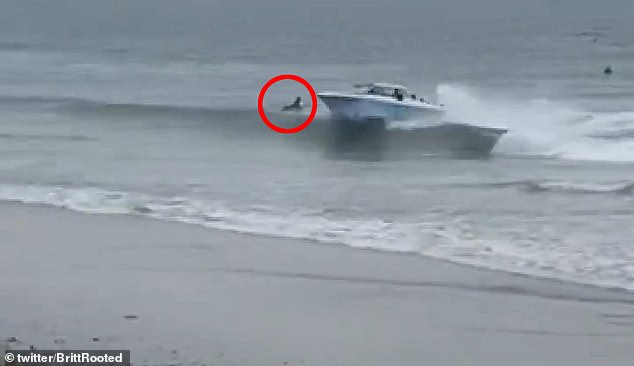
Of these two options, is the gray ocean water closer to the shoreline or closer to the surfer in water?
the shoreline

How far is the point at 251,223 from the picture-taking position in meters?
22.2

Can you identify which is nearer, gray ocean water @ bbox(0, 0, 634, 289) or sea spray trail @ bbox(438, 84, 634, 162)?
gray ocean water @ bbox(0, 0, 634, 289)

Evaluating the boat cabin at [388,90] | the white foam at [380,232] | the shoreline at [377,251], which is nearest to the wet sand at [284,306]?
the shoreline at [377,251]

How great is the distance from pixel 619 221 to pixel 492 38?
11179 centimetres

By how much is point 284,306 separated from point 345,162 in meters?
19.8

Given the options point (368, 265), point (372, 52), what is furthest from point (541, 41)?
point (368, 265)

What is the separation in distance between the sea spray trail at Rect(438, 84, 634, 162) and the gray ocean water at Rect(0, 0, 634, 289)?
→ 0.12m

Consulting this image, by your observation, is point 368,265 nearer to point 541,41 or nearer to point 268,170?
point 268,170

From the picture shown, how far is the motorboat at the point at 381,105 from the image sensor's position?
3928 centimetres

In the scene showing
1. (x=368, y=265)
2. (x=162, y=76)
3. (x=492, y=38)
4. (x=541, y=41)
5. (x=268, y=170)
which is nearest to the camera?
(x=368, y=265)

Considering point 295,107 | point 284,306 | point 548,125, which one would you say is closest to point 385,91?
point 548,125

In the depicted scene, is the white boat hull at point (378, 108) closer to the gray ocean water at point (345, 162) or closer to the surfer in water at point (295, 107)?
the gray ocean water at point (345, 162)

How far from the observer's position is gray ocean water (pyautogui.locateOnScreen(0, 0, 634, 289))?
70.7 ft

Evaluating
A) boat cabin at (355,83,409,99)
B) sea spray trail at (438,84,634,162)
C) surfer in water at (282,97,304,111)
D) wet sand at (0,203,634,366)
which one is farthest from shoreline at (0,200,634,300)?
surfer in water at (282,97,304,111)
